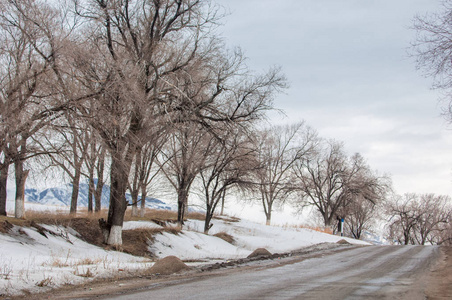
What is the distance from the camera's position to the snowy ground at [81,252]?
8031 mm

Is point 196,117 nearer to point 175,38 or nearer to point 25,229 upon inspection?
point 175,38

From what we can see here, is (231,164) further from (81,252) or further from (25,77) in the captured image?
(25,77)

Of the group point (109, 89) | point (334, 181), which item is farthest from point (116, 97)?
point (334, 181)

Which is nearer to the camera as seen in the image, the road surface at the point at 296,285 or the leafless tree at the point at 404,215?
the road surface at the point at 296,285

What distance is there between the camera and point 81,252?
45.1 ft

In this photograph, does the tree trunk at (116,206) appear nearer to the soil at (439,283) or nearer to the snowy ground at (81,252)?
the snowy ground at (81,252)

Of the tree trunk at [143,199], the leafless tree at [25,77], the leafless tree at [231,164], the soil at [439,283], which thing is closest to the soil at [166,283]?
the soil at [439,283]

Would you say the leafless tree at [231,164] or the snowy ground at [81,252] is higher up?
the leafless tree at [231,164]

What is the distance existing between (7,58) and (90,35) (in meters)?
4.20

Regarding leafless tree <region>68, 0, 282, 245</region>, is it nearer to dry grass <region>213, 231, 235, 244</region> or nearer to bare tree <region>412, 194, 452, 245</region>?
dry grass <region>213, 231, 235, 244</region>

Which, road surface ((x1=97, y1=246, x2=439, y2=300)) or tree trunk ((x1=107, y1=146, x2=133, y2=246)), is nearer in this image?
road surface ((x1=97, y1=246, x2=439, y2=300))

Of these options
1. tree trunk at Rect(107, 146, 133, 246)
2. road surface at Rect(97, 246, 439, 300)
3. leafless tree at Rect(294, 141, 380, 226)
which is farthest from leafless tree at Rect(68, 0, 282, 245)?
leafless tree at Rect(294, 141, 380, 226)

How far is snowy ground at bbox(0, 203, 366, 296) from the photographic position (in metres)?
8.03

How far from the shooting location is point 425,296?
23.6 ft
